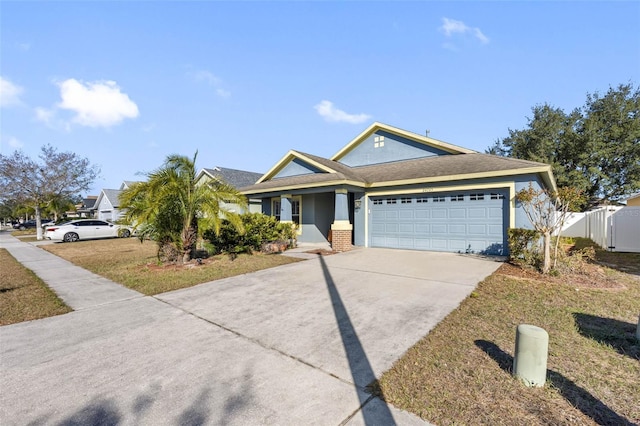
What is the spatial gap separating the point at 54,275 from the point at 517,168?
15543 mm

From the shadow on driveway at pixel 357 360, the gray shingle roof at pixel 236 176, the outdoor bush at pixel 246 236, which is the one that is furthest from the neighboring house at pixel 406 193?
the shadow on driveway at pixel 357 360

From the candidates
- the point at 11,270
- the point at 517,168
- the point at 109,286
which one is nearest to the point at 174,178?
the point at 109,286

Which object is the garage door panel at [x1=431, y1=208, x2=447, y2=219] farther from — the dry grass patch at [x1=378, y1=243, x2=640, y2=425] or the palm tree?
the palm tree

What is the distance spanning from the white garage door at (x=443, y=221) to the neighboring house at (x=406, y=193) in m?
0.03

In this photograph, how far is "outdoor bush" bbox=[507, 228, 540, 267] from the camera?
29.3 ft

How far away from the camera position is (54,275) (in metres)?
8.97

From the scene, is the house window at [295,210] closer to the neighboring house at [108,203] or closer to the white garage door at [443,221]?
the white garage door at [443,221]

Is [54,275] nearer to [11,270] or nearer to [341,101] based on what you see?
[11,270]

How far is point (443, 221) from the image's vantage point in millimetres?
12016

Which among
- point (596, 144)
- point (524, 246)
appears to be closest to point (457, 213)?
point (524, 246)

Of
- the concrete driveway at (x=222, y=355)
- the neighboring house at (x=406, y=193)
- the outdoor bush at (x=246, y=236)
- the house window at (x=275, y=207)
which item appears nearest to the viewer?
the concrete driveway at (x=222, y=355)

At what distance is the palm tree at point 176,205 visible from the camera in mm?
Result: 8719

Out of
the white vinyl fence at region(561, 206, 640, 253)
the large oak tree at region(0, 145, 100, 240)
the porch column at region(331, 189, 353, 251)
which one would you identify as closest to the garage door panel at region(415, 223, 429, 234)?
the porch column at region(331, 189, 353, 251)

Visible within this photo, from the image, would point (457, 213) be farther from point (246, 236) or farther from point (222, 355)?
point (222, 355)
